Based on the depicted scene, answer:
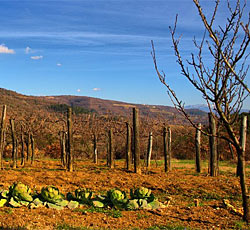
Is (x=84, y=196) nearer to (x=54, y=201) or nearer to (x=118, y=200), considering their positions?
(x=54, y=201)

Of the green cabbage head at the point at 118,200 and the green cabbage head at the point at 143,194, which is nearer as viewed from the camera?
the green cabbage head at the point at 118,200

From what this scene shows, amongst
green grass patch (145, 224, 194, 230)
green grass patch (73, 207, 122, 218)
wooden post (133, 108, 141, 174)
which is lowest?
green grass patch (73, 207, 122, 218)

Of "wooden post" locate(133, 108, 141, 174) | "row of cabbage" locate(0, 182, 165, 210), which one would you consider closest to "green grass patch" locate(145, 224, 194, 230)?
"row of cabbage" locate(0, 182, 165, 210)

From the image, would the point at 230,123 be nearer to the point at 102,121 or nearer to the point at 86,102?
the point at 102,121

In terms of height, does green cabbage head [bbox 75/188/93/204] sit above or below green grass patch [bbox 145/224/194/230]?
above

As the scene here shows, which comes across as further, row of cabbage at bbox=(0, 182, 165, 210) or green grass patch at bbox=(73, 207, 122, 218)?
row of cabbage at bbox=(0, 182, 165, 210)

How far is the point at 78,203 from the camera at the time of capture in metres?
7.64

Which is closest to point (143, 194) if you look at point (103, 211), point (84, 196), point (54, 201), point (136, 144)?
point (103, 211)

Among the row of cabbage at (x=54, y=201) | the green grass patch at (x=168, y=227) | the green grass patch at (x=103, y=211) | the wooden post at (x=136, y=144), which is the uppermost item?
the wooden post at (x=136, y=144)

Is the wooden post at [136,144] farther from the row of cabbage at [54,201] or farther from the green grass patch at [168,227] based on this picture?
the green grass patch at [168,227]

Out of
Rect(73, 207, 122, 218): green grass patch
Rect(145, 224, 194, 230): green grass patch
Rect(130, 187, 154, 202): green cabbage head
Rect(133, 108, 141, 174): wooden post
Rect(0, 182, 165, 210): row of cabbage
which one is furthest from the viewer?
Rect(133, 108, 141, 174): wooden post

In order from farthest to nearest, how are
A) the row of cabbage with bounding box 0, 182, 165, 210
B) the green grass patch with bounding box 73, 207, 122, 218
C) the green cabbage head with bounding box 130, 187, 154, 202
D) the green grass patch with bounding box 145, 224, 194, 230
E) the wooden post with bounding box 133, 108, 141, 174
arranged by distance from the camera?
the wooden post with bounding box 133, 108, 141, 174 → the green cabbage head with bounding box 130, 187, 154, 202 → the row of cabbage with bounding box 0, 182, 165, 210 → the green grass patch with bounding box 73, 207, 122, 218 → the green grass patch with bounding box 145, 224, 194, 230

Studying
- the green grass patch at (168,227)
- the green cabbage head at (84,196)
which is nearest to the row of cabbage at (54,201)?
the green cabbage head at (84,196)

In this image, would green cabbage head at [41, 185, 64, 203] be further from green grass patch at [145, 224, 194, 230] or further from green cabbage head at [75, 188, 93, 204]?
green grass patch at [145, 224, 194, 230]
